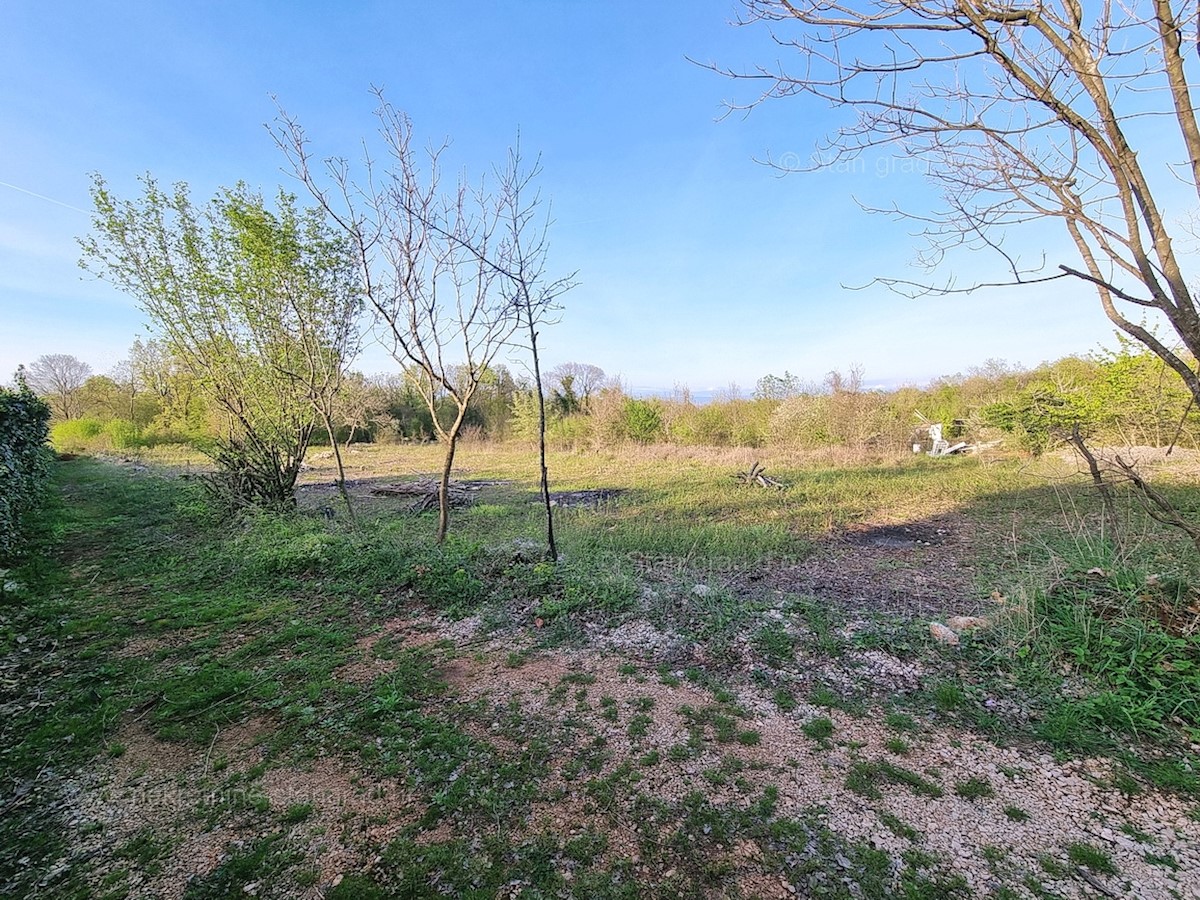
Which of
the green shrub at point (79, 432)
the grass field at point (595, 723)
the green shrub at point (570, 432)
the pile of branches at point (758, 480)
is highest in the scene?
the green shrub at point (79, 432)

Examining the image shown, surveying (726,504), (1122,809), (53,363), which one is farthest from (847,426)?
(53,363)

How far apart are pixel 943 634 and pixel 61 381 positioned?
29844 mm

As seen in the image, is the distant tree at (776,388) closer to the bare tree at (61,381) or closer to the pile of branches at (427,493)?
the pile of branches at (427,493)

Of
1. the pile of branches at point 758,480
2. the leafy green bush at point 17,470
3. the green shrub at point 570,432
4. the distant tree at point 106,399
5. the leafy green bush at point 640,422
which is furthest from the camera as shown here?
the distant tree at point 106,399

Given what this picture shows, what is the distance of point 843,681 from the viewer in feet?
8.52

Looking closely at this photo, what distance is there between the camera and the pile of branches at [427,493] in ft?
25.0

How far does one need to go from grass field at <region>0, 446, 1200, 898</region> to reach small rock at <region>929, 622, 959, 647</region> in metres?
0.07

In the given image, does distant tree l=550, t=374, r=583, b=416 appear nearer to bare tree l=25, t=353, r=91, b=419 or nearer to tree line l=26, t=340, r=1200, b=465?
tree line l=26, t=340, r=1200, b=465

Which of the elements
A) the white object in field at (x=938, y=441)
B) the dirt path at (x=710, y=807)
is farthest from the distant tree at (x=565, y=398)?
the dirt path at (x=710, y=807)

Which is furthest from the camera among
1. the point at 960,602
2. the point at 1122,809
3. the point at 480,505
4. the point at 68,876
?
the point at 480,505

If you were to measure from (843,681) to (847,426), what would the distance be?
469 inches

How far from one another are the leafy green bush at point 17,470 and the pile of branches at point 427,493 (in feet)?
13.2

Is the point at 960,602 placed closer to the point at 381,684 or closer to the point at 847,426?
the point at 381,684

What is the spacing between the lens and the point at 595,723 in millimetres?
2285
